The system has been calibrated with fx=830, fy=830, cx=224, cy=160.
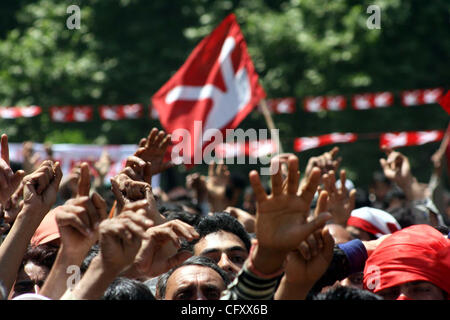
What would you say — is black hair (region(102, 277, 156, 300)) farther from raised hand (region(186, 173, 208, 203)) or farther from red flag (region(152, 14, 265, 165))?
raised hand (region(186, 173, 208, 203))

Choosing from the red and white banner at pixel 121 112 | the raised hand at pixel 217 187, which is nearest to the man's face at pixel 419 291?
the raised hand at pixel 217 187

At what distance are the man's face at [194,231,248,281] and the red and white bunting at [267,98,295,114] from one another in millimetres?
10917

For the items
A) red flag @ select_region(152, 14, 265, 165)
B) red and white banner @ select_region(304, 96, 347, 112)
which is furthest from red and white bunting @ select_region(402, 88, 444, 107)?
red flag @ select_region(152, 14, 265, 165)

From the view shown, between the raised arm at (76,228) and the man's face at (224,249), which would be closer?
the raised arm at (76,228)

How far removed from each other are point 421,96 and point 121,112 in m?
5.94

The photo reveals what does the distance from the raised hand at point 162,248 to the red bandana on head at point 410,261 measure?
831 mm

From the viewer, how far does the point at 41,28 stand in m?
19.9

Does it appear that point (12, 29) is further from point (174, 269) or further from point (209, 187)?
point (174, 269)

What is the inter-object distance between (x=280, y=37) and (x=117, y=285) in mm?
13440

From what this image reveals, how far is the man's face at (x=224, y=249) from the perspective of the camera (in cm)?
485

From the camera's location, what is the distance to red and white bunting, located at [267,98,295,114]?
1586cm

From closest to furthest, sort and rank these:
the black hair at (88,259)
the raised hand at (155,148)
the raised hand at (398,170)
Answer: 1. the black hair at (88,259)
2. the raised hand at (155,148)
3. the raised hand at (398,170)

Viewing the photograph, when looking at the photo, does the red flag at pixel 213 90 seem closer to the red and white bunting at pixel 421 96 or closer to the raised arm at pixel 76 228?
the raised arm at pixel 76 228
